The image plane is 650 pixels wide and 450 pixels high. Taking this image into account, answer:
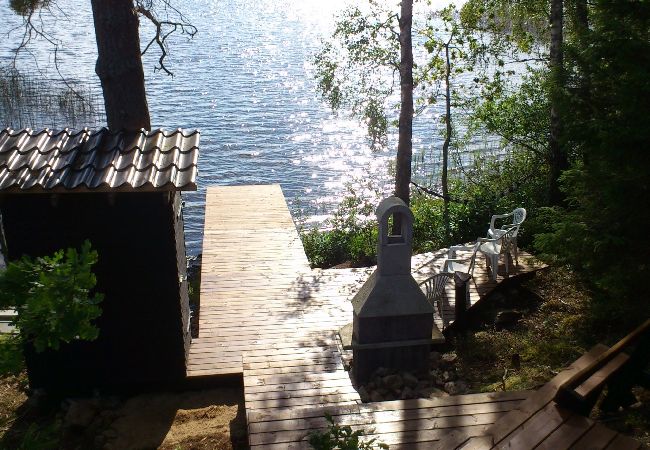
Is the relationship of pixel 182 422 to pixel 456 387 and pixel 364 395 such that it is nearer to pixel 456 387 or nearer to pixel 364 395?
pixel 364 395

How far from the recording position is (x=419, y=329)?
6691 mm

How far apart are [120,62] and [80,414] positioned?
190 inches

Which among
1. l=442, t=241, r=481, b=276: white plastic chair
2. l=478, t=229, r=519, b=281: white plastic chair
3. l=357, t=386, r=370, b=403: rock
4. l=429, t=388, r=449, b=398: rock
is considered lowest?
l=429, t=388, r=449, b=398: rock

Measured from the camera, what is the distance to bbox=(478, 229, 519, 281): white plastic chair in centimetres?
862

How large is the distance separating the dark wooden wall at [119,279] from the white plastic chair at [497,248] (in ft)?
13.4

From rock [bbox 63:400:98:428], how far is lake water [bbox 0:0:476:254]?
730 centimetres

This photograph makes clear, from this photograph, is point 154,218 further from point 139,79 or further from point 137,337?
point 139,79

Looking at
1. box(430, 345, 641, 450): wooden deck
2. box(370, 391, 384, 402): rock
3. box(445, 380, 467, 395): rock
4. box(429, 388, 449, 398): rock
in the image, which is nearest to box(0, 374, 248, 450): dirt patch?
box(370, 391, 384, 402): rock

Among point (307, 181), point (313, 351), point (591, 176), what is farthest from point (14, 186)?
point (307, 181)

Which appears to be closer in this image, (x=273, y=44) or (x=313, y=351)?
(x=313, y=351)

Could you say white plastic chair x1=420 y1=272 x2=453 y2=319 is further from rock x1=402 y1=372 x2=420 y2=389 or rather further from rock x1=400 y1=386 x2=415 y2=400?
rock x1=400 y1=386 x2=415 y2=400

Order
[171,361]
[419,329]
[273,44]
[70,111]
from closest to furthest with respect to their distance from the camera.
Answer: [419,329] < [171,361] < [70,111] < [273,44]

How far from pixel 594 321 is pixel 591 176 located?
65.7 inches

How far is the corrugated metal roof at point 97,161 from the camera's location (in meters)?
6.22
